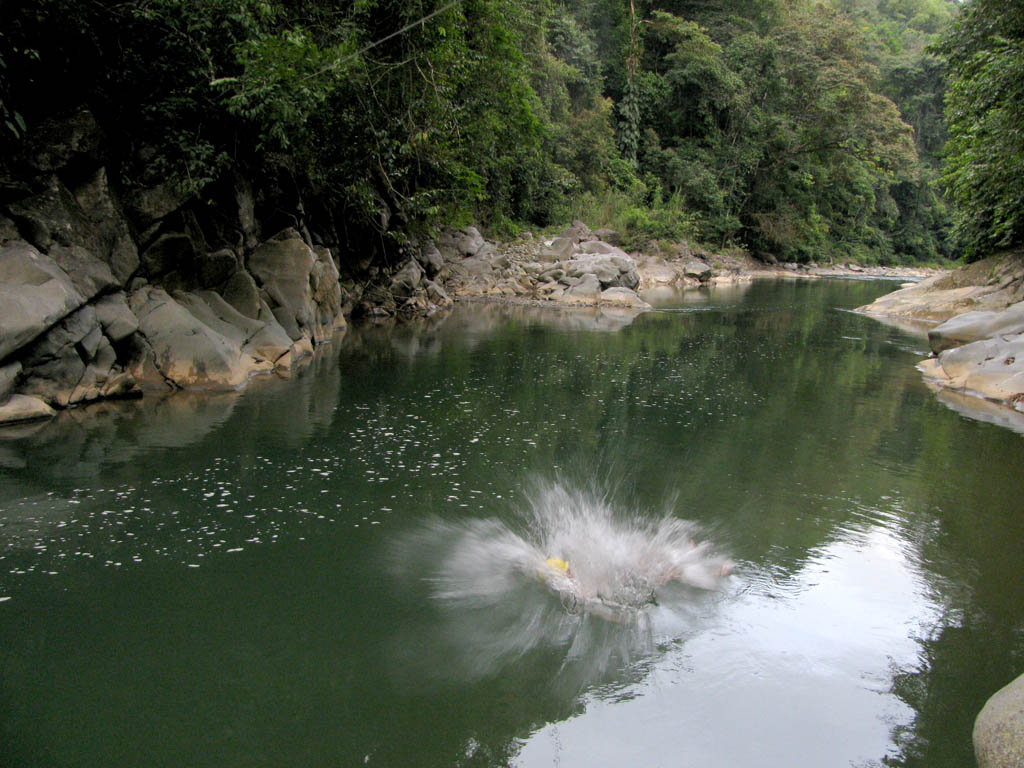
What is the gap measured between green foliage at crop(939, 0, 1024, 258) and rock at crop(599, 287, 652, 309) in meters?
8.88

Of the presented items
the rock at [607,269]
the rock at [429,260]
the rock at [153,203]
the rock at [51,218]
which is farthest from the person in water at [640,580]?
the rock at [607,269]

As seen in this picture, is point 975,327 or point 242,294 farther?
point 975,327

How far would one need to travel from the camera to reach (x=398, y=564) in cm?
491

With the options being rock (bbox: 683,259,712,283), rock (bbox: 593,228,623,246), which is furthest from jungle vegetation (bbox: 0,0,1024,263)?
rock (bbox: 683,259,712,283)

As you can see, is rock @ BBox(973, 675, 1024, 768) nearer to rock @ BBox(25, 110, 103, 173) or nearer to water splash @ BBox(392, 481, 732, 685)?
water splash @ BBox(392, 481, 732, 685)

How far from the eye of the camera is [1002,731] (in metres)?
3.04

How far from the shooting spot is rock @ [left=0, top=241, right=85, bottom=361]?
7289 mm

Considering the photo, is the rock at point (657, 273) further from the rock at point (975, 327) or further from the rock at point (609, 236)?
the rock at point (975, 327)

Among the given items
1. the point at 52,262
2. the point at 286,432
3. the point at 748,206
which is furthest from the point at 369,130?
the point at 748,206

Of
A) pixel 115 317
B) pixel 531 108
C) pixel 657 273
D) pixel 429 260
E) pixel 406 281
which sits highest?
pixel 531 108

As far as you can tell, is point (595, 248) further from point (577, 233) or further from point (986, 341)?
point (986, 341)

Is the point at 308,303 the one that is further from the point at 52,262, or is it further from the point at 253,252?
the point at 52,262

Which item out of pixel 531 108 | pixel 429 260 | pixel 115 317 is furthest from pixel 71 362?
pixel 531 108

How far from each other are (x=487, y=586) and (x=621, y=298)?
19839mm
